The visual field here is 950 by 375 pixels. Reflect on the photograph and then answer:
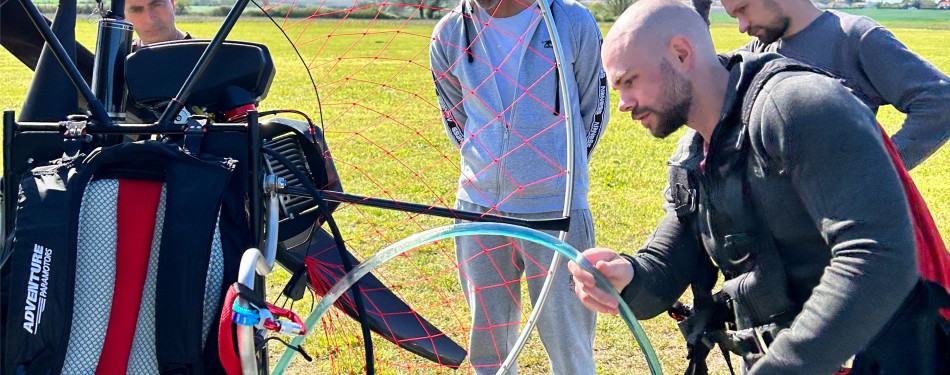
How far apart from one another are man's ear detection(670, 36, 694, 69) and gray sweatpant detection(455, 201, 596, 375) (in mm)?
1235

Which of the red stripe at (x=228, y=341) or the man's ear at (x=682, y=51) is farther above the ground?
the man's ear at (x=682, y=51)

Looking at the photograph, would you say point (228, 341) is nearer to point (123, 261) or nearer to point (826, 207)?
point (123, 261)

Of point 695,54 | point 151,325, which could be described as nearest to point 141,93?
point 151,325

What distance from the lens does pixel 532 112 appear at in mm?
3279

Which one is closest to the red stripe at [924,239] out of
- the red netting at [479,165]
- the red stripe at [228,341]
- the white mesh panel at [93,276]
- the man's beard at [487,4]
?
the red netting at [479,165]

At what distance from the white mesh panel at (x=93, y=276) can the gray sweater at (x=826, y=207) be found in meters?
1.28

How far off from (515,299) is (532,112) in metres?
0.71

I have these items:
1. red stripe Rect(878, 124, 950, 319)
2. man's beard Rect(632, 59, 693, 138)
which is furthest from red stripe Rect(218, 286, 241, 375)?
red stripe Rect(878, 124, 950, 319)

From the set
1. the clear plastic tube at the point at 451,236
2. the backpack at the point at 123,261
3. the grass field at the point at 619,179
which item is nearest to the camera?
the backpack at the point at 123,261

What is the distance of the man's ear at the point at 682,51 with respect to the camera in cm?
203

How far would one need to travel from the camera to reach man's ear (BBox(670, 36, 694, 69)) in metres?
2.03

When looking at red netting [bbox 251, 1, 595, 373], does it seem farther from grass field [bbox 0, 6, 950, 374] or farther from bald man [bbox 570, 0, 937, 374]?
bald man [bbox 570, 0, 937, 374]

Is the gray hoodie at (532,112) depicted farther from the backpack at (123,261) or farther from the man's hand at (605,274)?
the backpack at (123,261)

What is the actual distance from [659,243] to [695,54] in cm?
51
